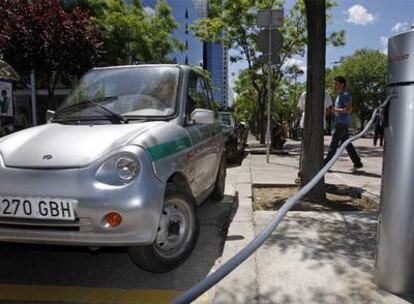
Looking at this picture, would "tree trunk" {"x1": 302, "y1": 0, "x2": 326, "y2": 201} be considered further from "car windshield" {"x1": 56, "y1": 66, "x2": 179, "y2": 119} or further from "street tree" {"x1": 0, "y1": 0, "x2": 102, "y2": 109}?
"street tree" {"x1": 0, "y1": 0, "x2": 102, "y2": 109}

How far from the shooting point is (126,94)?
16.2 ft

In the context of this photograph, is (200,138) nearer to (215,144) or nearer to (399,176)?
(215,144)

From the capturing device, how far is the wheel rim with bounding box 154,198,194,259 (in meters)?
4.01

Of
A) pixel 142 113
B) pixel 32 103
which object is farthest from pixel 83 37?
pixel 32 103

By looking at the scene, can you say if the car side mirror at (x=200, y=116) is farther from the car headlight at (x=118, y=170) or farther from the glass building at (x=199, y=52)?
the glass building at (x=199, y=52)

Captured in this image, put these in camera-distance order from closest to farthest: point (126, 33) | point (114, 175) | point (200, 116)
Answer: point (114, 175)
point (200, 116)
point (126, 33)

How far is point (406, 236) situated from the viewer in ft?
10.8

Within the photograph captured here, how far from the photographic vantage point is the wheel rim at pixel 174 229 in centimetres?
401

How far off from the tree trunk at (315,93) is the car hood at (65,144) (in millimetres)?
2998

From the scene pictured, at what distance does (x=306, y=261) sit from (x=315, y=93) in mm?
3138

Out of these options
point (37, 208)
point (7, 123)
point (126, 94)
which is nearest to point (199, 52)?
point (7, 123)

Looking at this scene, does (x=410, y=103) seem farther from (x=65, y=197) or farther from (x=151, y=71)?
(x=151, y=71)

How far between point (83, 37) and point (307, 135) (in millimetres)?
8743

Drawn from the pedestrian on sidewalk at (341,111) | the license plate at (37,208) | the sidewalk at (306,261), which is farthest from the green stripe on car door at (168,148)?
the pedestrian on sidewalk at (341,111)
